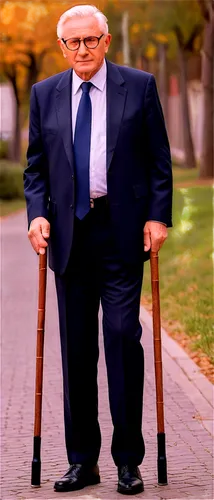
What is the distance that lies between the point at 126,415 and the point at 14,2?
38.0 m

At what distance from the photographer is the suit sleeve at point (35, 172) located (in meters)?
5.67

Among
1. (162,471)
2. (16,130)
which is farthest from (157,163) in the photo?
(16,130)

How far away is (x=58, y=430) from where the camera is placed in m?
7.23

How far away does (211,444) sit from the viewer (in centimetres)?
670

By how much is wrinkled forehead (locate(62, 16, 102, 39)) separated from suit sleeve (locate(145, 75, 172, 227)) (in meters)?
0.33

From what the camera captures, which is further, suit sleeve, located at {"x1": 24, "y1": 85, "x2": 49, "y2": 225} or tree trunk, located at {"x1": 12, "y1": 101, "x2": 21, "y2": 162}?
tree trunk, located at {"x1": 12, "y1": 101, "x2": 21, "y2": 162}

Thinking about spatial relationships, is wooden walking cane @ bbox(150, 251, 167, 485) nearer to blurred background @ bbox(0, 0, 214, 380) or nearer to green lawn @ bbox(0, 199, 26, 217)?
blurred background @ bbox(0, 0, 214, 380)

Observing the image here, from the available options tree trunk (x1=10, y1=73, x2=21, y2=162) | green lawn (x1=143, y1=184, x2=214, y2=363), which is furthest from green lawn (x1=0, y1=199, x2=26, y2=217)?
tree trunk (x1=10, y1=73, x2=21, y2=162)

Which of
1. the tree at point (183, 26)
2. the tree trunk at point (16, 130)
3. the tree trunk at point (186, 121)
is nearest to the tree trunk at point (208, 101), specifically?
the tree at point (183, 26)

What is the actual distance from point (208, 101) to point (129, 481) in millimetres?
30868

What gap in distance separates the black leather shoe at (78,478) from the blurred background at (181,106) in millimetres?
3191

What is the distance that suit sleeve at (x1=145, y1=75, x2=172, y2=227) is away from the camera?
5.54 metres

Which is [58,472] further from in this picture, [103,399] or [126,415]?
[103,399]

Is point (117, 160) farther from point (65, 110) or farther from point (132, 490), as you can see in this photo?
point (132, 490)
